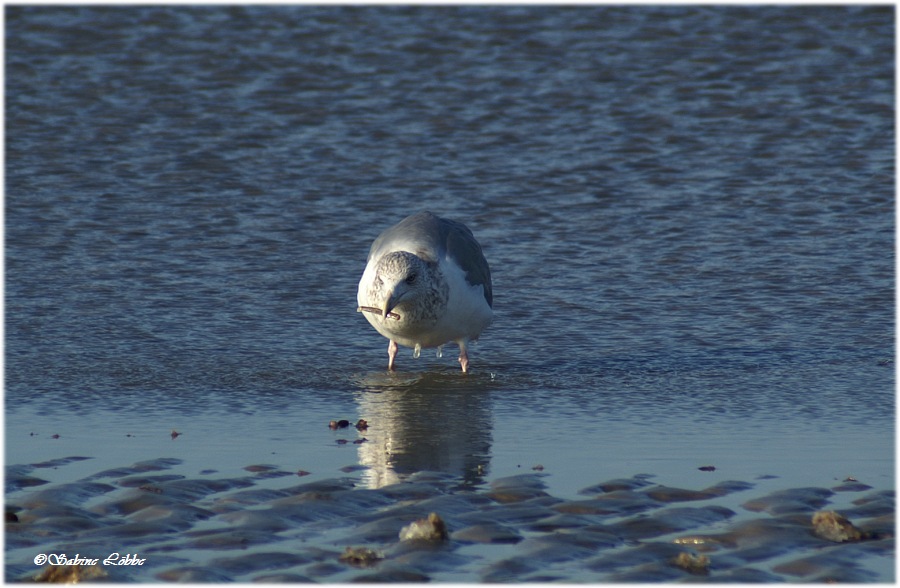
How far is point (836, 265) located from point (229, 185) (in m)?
5.83

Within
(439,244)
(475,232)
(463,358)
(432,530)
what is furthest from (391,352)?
(432,530)

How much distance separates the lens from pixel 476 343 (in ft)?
32.9

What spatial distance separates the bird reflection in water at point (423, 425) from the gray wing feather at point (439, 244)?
724 millimetres

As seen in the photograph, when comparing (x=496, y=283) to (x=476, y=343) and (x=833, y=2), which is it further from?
(x=833, y=2)

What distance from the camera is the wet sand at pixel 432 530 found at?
5.30 m

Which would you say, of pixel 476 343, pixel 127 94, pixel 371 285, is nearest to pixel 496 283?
pixel 476 343

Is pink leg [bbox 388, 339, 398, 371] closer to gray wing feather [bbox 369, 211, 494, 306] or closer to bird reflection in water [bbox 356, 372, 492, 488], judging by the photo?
bird reflection in water [bbox 356, 372, 492, 488]

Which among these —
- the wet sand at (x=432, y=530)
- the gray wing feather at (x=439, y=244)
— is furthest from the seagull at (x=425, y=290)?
the wet sand at (x=432, y=530)

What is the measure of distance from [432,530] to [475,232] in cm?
733

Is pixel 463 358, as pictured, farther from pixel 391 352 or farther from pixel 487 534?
pixel 487 534

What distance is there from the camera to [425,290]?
29.5 ft

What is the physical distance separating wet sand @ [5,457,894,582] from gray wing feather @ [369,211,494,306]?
2899 millimetres

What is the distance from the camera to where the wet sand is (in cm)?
530

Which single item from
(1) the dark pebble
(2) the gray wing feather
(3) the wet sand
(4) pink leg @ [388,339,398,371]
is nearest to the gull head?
(2) the gray wing feather
